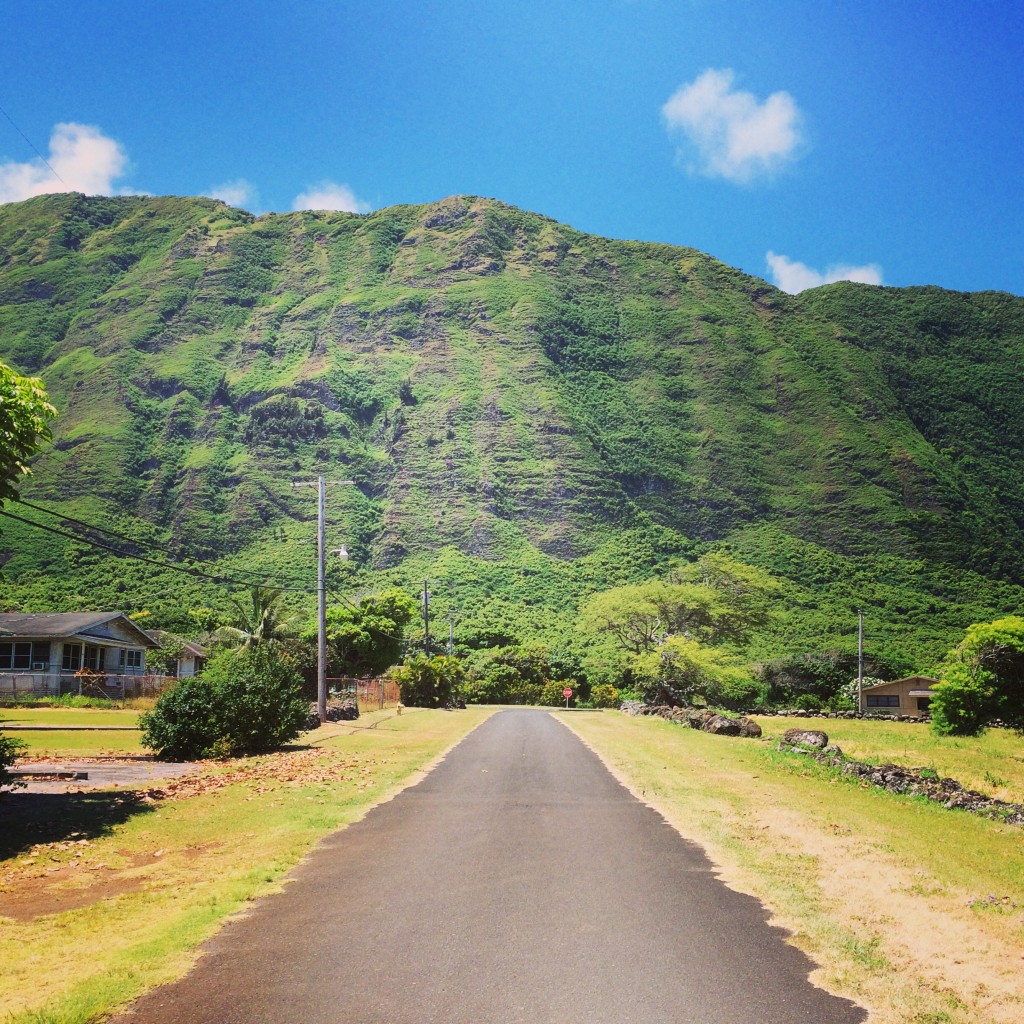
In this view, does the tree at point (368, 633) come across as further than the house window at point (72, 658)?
Yes

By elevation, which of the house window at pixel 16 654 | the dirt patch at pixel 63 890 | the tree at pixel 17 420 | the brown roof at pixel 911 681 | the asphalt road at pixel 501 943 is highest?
the tree at pixel 17 420

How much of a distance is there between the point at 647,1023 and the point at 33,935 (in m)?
5.33

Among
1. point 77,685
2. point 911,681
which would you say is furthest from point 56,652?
point 911,681

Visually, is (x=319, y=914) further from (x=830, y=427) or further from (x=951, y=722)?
(x=830, y=427)

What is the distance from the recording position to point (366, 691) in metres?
49.9

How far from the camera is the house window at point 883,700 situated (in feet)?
247

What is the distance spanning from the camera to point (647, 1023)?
5.53m

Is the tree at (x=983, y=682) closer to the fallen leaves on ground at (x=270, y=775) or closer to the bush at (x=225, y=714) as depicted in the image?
the fallen leaves on ground at (x=270, y=775)

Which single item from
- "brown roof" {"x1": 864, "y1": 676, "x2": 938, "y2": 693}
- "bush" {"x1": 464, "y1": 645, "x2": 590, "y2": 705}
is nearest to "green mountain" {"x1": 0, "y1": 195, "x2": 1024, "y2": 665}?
"brown roof" {"x1": 864, "y1": 676, "x2": 938, "y2": 693}

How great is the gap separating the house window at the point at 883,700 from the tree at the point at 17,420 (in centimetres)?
7581

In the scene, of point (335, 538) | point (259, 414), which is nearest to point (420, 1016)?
point (335, 538)

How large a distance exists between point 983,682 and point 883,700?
39.7m

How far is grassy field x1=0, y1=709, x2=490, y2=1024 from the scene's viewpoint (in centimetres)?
638

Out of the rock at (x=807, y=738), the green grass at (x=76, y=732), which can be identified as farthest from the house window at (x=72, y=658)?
the rock at (x=807, y=738)
